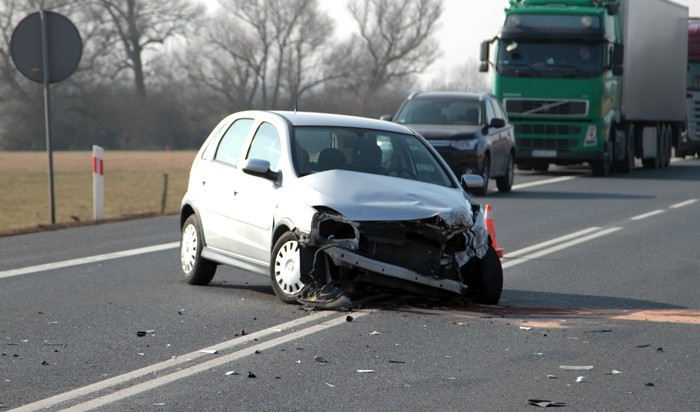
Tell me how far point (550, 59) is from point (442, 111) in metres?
5.48

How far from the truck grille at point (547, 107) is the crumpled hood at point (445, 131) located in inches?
234

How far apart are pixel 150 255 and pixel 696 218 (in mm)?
9011

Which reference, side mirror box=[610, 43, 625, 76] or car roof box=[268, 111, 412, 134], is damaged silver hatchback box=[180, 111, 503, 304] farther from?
side mirror box=[610, 43, 625, 76]

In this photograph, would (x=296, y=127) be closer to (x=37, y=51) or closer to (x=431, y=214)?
(x=431, y=214)

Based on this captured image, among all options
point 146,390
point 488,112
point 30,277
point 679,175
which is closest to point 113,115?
point 679,175

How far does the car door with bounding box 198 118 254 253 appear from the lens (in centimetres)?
1065

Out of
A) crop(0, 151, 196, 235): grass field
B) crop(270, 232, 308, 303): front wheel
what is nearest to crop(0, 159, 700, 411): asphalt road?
crop(270, 232, 308, 303): front wheel

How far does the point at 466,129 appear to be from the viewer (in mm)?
22875

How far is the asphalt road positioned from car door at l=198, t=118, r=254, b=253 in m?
Answer: 0.49


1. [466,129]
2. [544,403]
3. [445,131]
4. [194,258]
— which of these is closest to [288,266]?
[194,258]

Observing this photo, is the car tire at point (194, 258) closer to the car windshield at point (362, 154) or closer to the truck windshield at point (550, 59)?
the car windshield at point (362, 154)

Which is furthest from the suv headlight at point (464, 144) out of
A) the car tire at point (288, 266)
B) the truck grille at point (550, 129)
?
the car tire at point (288, 266)

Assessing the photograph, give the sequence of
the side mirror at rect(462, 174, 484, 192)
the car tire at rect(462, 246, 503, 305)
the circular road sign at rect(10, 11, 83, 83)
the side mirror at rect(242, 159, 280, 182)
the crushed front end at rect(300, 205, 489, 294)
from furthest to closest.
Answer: the circular road sign at rect(10, 11, 83, 83)
the side mirror at rect(462, 174, 484, 192)
the side mirror at rect(242, 159, 280, 182)
the car tire at rect(462, 246, 503, 305)
the crushed front end at rect(300, 205, 489, 294)

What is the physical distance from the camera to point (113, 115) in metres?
78.2
